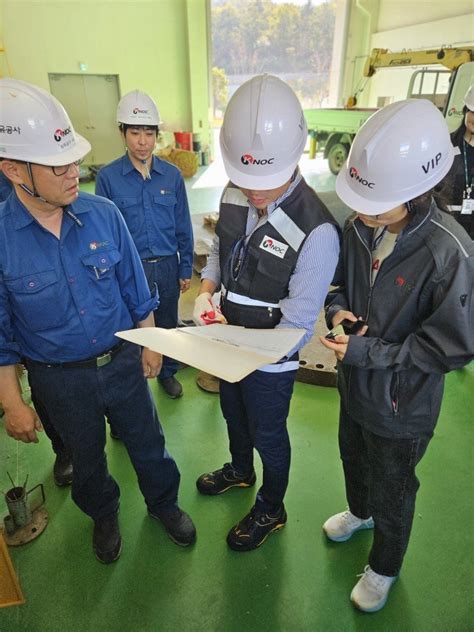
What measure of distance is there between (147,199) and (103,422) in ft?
5.11

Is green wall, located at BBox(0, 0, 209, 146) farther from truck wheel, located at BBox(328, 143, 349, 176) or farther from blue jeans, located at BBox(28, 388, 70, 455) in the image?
blue jeans, located at BBox(28, 388, 70, 455)

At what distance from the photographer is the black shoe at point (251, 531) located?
1943 millimetres

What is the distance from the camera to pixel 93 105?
35.4 ft

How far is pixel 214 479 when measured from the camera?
227 centimetres

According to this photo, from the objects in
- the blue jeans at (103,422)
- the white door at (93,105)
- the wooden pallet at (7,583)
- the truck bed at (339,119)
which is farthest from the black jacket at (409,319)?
the white door at (93,105)

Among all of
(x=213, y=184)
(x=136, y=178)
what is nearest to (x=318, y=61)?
→ (x=213, y=184)

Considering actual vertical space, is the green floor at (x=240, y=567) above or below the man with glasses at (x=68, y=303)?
below

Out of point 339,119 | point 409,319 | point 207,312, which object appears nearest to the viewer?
point 409,319

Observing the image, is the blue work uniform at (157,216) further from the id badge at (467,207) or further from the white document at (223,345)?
the id badge at (467,207)

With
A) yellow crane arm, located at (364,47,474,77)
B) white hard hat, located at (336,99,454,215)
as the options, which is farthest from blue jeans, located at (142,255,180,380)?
yellow crane arm, located at (364,47,474,77)

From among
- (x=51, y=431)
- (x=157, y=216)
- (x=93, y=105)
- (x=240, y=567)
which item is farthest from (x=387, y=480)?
(x=93, y=105)

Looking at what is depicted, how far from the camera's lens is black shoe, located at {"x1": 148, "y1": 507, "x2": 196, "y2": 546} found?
1977mm

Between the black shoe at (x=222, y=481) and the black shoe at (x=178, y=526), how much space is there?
0.80 ft

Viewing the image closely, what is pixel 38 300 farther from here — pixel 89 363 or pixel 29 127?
pixel 29 127
